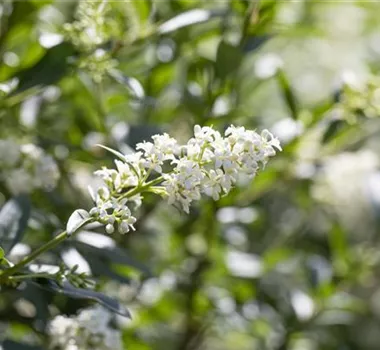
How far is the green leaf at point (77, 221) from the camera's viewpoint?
2.88 ft

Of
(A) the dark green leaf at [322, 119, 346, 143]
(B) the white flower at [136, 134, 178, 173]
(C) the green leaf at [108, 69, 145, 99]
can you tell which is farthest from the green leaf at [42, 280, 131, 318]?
(A) the dark green leaf at [322, 119, 346, 143]

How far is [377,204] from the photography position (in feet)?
5.34

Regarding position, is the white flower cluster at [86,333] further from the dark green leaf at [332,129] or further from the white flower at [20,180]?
the dark green leaf at [332,129]

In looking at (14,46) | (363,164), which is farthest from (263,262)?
(14,46)

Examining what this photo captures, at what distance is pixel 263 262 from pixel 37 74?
2.22ft

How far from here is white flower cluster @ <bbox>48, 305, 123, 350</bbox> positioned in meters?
1.10

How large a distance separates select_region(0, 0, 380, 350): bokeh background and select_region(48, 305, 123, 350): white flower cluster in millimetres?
56

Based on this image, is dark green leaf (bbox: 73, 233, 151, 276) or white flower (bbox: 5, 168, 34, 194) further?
white flower (bbox: 5, 168, 34, 194)

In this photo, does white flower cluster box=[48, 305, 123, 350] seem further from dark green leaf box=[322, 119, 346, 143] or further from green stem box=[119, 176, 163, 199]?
dark green leaf box=[322, 119, 346, 143]

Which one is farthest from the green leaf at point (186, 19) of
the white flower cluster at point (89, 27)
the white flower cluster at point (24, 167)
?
the white flower cluster at point (24, 167)

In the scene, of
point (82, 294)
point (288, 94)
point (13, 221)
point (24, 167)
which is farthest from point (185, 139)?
point (82, 294)

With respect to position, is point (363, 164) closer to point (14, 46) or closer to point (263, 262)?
point (263, 262)

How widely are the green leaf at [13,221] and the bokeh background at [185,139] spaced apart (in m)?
0.03

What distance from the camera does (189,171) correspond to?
881 millimetres
